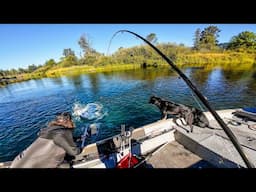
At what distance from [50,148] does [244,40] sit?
4916cm

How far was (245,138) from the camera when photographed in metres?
3.53

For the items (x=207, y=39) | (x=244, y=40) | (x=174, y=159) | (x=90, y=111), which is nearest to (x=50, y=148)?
(x=174, y=159)

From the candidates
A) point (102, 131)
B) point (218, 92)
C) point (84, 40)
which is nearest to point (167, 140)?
point (102, 131)

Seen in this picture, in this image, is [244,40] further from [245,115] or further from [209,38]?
[245,115]

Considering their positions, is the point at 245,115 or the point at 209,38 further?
the point at 209,38

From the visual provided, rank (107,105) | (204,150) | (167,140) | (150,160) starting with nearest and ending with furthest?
1. (204,150)
2. (150,160)
3. (167,140)
4. (107,105)

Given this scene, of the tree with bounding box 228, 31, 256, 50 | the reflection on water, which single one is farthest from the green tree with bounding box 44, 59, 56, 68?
the tree with bounding box 228, 31, 256, 50

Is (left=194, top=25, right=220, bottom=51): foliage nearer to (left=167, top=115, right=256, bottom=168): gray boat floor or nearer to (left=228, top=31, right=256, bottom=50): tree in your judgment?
(left=228, top=31, right=256, bottom=50): tree

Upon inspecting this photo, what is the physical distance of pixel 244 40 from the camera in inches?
1517

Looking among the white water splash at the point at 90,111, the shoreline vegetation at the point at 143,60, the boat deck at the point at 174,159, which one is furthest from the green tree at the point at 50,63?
the boat deck at the point at 174,159

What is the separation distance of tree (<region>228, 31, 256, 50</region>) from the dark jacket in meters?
47.7

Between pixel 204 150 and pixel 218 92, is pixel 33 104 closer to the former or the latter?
pixel 204 150
